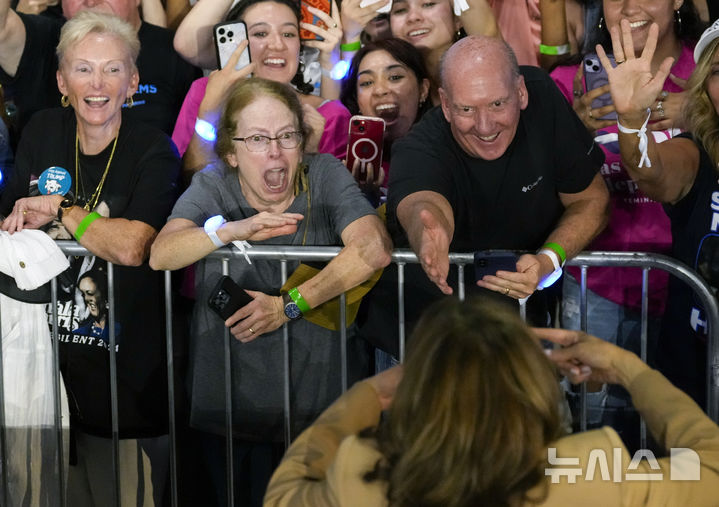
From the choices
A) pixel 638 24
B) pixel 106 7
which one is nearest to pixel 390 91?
pixel 638 24

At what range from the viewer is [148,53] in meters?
4.75

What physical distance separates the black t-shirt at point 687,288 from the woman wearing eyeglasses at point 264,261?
1.10 metres

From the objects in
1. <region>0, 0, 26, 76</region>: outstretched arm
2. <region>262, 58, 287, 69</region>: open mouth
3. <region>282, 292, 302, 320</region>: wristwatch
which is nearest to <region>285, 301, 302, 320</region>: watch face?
<region>282, 292, 302, 320</region>: wristwatch

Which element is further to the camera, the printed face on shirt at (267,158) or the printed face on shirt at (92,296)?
the printed face on shirt at (92,296)

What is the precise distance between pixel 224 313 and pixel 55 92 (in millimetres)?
1720

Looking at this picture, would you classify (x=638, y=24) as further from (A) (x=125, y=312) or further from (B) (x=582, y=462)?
(B) (x=582, y=462)

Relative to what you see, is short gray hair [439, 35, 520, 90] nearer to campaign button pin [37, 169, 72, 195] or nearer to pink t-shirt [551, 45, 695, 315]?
pink t-shirt [551, 45, 695, 315]

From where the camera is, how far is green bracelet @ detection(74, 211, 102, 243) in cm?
376

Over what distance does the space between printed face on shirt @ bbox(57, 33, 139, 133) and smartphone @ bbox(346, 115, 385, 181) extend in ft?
3.08

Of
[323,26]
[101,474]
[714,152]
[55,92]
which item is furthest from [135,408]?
[714,152]

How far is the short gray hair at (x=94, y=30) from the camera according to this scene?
4.12 meters

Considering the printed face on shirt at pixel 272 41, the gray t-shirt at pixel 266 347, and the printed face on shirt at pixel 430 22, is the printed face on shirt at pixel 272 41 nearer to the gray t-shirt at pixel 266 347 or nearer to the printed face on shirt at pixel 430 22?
the printed face on shirt at pixel 430 22

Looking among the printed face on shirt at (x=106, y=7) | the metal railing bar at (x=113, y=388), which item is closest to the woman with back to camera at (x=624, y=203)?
the metal railing bar at (x=113, y=388)

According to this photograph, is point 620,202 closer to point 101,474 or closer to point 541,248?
point 541,248
